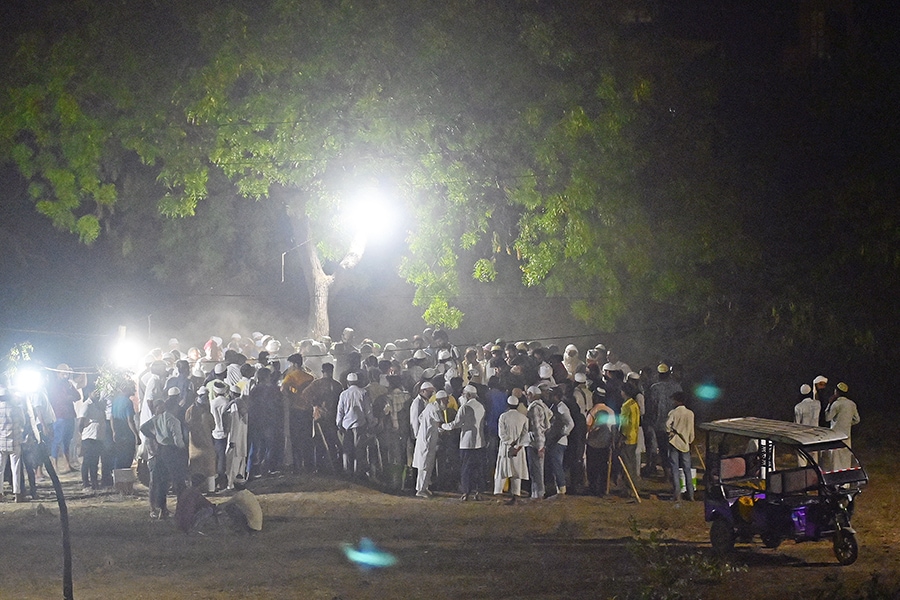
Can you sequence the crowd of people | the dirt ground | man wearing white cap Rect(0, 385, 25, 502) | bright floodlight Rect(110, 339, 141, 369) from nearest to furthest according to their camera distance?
the dirt ground < the crowd of people < man wearing white cap Rect(0, 385, 25, 502) < bright floodlight Rect(110, 339, 141, 369)

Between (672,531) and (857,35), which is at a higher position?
(857,35)

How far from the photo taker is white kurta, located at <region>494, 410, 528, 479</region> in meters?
15.6

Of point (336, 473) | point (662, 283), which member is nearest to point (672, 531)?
point (336, 473)

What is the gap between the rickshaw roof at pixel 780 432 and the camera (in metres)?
12.0

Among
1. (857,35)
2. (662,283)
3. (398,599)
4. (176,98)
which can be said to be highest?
(857,35)

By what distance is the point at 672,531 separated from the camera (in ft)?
45.5

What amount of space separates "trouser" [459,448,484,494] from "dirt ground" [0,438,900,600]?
0.42m

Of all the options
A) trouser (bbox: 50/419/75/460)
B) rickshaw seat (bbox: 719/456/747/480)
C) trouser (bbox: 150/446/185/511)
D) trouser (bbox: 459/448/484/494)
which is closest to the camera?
rickshaw seat (bbox: 719/456/747/480)

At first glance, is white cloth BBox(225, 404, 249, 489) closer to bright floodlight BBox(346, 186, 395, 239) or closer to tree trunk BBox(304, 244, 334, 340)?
bright floodlight BBox(346, 186, 395, 239)

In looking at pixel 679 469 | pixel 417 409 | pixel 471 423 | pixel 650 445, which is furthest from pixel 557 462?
pixel 650 445

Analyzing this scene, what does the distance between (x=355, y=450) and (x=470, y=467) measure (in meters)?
1.96

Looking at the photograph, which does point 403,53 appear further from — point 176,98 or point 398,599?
point 398,599

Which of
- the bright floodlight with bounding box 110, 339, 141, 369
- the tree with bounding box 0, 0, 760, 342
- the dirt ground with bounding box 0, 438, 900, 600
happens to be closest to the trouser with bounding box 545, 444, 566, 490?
the dirt ground with bounding box 0, 438, 900, 600

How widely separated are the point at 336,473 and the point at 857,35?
15.0 m
